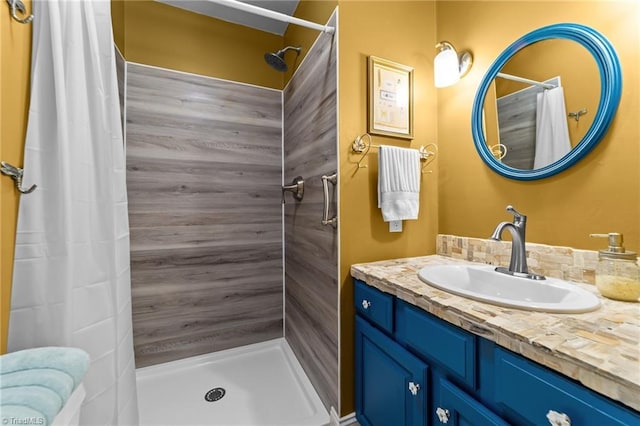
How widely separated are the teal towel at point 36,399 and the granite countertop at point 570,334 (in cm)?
102

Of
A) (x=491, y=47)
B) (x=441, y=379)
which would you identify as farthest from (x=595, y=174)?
(x=441, y=379)

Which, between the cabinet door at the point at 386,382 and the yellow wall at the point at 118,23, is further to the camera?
the yellow wall at the point at 118,23

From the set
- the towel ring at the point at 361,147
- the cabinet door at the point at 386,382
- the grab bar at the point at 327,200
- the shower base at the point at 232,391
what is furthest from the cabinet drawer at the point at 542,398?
the shower base at the point at 232,391

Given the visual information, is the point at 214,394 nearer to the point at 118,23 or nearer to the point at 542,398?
the point at 542,398

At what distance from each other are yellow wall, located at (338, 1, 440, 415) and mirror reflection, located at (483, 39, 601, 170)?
1.25ft

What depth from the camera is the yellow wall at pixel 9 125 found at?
77 centimetres

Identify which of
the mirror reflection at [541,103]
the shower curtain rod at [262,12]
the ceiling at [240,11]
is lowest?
the mirror reflection at [541,103]

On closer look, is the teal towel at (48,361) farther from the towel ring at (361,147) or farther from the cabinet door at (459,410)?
the towel ring at (361,147)

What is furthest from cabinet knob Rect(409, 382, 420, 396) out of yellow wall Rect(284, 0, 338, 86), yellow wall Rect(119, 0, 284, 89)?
yellow wall Rect(119, 0, 284, 89)

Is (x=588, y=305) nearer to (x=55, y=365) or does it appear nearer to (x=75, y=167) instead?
(x=55, y=365)

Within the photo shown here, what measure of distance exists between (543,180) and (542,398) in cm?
90

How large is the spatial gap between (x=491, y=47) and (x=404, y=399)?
1664 millimetres

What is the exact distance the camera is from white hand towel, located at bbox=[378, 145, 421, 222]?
4.27ft

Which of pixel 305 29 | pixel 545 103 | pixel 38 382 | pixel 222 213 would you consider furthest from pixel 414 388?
pixel 305 29
